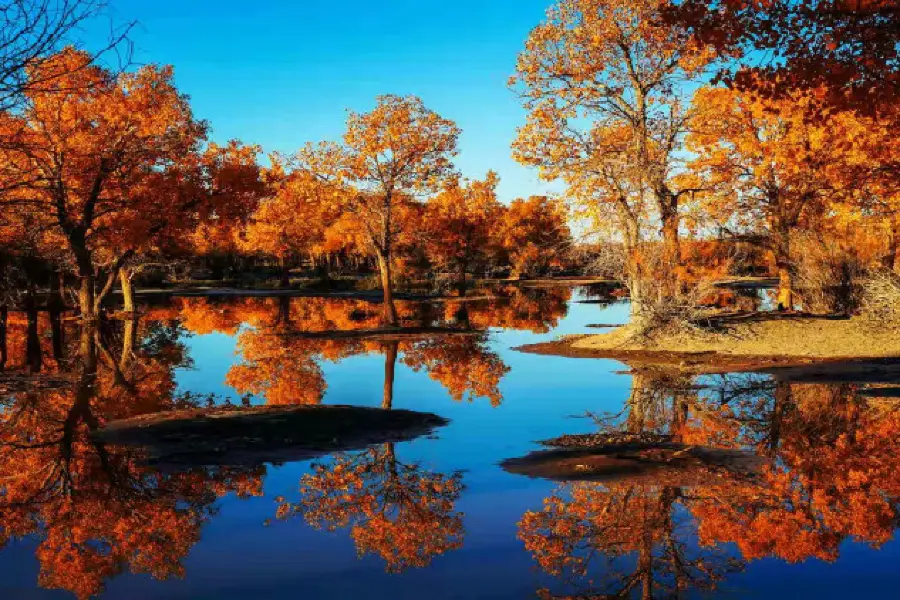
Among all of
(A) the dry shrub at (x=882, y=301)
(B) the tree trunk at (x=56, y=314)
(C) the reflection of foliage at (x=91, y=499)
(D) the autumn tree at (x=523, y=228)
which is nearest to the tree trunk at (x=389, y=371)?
(C) the reflection of foliage at (x=91, y=499)

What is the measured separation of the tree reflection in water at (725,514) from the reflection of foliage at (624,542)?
13mm

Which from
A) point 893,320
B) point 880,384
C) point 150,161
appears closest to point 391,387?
point 880,384

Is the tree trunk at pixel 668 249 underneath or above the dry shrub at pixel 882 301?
above

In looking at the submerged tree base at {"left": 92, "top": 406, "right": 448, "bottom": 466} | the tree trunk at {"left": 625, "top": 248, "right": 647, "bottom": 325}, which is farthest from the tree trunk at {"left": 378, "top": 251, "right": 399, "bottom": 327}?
the submerged tree base at {"left": 92, "top": 406, "right": 448, "bottom": 466}

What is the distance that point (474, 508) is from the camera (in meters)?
9.98

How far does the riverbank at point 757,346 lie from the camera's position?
2262 cm

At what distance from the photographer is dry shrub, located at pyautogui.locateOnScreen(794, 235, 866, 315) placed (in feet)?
96.5

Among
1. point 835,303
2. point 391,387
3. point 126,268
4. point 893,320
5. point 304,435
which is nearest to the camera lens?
point 304,435

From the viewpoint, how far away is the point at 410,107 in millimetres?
34031

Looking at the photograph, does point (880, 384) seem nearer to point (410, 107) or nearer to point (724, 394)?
point (724, 394)

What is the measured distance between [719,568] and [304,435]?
8.13 metres

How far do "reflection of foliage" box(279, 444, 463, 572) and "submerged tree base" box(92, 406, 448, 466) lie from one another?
1249 mm

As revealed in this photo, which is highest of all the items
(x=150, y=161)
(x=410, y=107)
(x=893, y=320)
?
(x=410, y=107)

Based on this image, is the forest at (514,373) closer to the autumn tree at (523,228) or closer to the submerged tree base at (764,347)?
the submerged tree base at (764,347)
